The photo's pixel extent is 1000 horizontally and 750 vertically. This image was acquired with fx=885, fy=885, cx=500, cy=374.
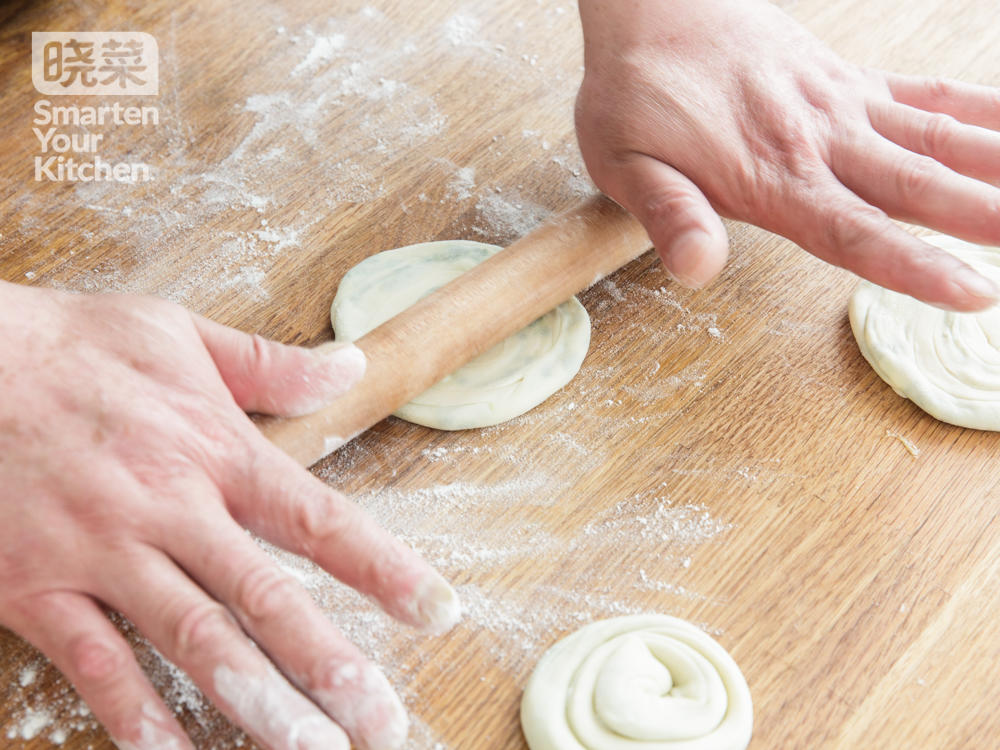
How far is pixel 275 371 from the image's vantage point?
1069 millimetres

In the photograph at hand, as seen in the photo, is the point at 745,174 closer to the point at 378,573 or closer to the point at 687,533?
the point at 687,533

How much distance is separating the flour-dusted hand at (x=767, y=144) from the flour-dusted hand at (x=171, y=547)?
1.84 feet

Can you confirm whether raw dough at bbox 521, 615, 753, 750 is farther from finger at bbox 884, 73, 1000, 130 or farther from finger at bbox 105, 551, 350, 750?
finger at bbox 884, 73, 1000, 130

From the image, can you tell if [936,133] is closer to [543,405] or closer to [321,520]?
[543,405]

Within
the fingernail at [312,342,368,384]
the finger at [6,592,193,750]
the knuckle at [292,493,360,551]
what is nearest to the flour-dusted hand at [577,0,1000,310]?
the fingernail at [312,342,368,384]

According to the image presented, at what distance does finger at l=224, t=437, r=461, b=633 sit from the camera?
86 cm

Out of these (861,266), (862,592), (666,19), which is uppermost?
(666,19)

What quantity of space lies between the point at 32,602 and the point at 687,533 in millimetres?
763

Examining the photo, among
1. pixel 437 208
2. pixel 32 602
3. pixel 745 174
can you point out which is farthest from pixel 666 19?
pixel 32 602

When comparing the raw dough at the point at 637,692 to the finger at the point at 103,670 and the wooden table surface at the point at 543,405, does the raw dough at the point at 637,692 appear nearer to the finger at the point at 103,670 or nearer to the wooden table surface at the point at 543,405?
the wooden table surface at the point at 543,405

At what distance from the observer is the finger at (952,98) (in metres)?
1.38

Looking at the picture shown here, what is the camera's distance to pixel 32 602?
0.90 metres

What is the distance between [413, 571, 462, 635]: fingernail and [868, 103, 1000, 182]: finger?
0.94 m

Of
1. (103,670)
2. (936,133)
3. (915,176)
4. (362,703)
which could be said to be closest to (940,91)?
(936,133)
